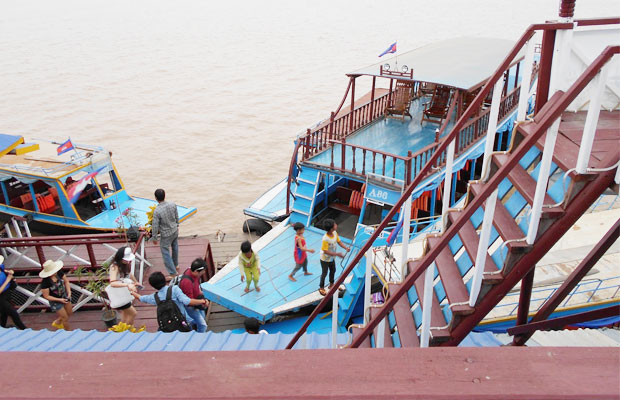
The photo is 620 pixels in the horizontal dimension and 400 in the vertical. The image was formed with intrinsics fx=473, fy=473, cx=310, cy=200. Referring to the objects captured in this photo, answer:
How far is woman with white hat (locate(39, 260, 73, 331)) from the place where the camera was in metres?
6.37

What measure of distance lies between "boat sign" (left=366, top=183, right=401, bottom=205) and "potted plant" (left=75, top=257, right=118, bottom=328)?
172 inches

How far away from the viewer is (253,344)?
3900mm

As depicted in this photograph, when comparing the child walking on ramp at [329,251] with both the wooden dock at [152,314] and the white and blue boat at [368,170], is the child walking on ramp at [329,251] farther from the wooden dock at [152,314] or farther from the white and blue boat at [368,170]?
the wooden dock at [152,314]

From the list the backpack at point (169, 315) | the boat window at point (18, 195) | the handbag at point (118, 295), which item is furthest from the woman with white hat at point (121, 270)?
the boat window at point (18, 195)

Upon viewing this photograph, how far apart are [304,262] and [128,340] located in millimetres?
4047

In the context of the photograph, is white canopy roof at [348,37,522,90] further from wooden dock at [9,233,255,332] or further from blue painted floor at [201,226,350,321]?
wooden dock at [9,233,255,332]

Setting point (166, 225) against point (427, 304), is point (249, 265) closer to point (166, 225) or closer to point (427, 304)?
point (166, 225)

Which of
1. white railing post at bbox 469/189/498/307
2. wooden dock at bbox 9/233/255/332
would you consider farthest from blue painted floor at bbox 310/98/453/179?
white railing post at bbox 469/189/498/307

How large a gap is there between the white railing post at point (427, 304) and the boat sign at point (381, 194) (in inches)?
202

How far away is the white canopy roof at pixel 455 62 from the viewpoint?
350 inches

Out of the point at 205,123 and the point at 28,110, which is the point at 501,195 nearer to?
the point at 205,123

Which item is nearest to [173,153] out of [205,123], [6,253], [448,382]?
[205,123]

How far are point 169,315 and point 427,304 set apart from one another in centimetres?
334

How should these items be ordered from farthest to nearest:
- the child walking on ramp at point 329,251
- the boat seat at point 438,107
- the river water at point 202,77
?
the river water at point 202,77 → the boat seat at point 438,107 → the child walking on ramp at point 329,251
